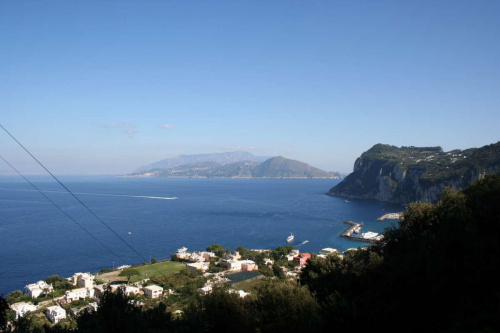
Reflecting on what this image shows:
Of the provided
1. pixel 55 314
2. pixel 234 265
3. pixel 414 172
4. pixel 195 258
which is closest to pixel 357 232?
pixel 234 265

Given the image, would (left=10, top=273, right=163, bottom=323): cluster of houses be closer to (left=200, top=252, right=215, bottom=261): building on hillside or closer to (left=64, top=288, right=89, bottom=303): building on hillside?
(left=64, top=288, right=89, bottom=303): building on hillside

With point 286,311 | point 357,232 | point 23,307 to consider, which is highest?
point 286,311

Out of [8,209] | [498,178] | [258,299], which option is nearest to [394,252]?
[498,178]

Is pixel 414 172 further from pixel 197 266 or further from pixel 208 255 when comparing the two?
pixel 197 266

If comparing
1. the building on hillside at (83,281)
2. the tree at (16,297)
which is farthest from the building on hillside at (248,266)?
the tree at (16,297)

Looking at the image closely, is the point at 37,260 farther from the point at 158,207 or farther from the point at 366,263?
the point at 158,207

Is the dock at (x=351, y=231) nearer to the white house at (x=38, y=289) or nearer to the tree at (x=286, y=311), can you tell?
the white house at (x=38, y=289)

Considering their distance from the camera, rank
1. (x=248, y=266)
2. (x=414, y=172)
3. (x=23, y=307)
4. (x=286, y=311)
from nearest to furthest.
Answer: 1. (x=286, y=311)
2. (x=23, y=307)
3. (x=248, y=266)
4. (x=414, y=172)

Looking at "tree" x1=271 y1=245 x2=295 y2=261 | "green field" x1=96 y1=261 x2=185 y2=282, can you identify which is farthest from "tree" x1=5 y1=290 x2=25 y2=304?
"tree" x1=271 y1=245 x2=295 y2=261
